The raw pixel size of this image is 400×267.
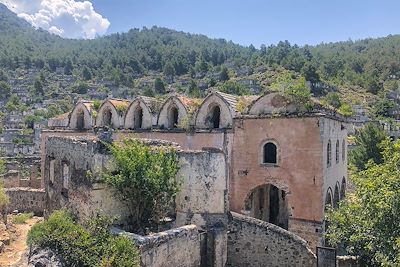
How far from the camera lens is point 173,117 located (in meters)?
23.4

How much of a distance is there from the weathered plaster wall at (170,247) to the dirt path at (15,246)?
521cm

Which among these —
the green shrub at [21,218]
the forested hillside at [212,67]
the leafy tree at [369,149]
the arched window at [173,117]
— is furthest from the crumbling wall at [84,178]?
the forested hillside at [212,67]

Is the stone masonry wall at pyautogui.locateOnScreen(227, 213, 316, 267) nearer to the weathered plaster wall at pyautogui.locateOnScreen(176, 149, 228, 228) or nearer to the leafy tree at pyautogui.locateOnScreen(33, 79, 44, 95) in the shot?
the weathered plaster wall at pyautogui.locateOnScreen(176, 149, 228, 228)

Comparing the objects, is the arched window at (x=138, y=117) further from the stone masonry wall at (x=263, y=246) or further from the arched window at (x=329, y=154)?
the stone masonry wall at (x=263, y=246)

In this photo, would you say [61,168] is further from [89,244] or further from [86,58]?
[86,58]

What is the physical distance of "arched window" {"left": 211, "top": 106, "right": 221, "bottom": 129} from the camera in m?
21.6

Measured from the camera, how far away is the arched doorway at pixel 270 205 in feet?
72.2

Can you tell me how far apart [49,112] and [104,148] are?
9190 cm

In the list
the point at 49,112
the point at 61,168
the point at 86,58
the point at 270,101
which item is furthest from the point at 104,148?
the point at 86,58

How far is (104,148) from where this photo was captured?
13.3 meters

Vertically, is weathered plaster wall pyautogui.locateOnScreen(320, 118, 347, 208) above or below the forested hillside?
below

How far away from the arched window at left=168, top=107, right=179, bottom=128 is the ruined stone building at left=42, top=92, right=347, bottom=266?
2.4 inches

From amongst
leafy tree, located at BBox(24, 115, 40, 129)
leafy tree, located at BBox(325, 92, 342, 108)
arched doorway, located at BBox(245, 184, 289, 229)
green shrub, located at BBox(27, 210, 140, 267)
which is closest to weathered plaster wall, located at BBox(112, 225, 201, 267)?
green shrub, located at BBox(27, 210, 140, 267)

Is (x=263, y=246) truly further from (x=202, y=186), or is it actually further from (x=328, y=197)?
(x=328, y=197)
